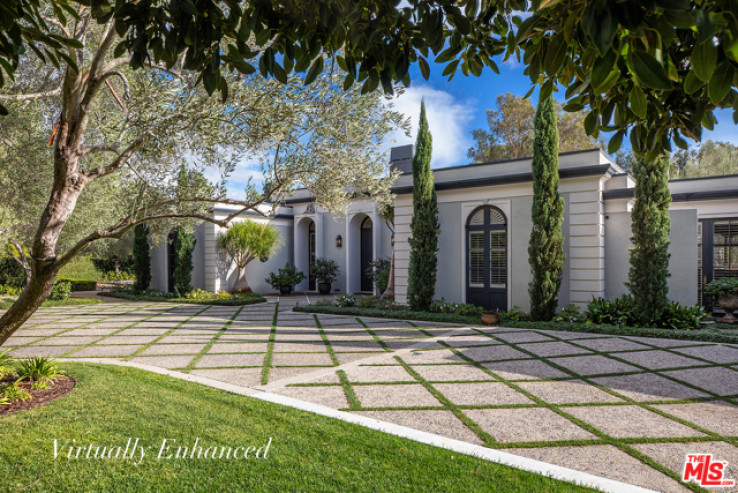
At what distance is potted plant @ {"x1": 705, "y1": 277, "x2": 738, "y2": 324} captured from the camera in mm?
8930

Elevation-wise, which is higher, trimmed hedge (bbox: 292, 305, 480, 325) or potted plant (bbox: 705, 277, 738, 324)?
potted plant (bbox: 705, 277, 738, 324)

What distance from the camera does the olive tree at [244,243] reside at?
1412cm

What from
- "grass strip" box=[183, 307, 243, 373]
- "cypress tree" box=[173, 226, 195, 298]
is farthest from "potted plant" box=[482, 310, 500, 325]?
"cypress tree" box=[173, 226, 195, 298]

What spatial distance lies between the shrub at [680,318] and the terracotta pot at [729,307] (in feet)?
4.35

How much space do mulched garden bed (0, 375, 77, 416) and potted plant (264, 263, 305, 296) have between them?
1110 cm

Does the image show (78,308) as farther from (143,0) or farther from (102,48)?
(143,0)

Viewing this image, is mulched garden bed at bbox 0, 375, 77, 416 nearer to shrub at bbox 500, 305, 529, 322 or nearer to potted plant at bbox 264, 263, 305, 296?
shrub at bbox 500, 305, 529, 322

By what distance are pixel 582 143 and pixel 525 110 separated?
3.43 metres

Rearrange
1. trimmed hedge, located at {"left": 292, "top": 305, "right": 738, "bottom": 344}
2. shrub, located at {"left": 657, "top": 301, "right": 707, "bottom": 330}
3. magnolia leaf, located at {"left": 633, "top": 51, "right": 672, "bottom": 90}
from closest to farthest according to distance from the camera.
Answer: magnolia leaf, located at {"left": 633, "top": 51, "right": 672, "bottom": 90} → trimmed hedge, located at {"left": 292, "top": 305, "right": 738, "bottom": 344} → shrub, located at {"left": 657, "top": 301, "right": 707, "bottom": 330}

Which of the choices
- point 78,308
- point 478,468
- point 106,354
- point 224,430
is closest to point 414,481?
point 478,468

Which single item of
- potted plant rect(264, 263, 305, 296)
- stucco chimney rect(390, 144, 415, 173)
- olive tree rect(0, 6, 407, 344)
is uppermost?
stucco chimney rect(390, 144, 415, 173)

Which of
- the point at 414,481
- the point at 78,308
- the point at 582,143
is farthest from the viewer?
the point at 582,143

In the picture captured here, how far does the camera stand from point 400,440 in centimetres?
332

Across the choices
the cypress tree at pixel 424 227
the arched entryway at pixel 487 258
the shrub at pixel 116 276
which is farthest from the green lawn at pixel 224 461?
the shrub at pixel 116 276
